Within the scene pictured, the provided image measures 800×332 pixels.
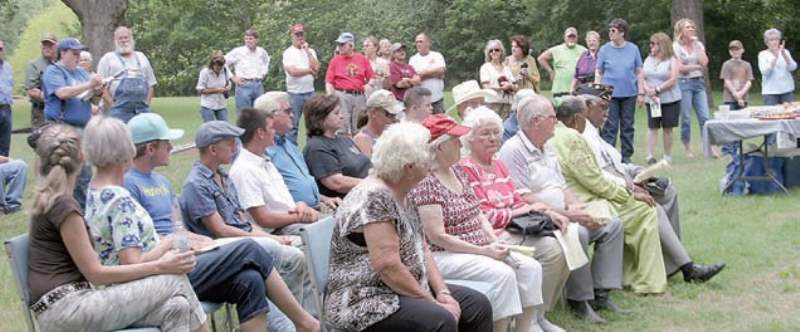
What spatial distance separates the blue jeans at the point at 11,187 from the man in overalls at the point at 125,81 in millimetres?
1060

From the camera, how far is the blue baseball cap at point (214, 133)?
5.18 m

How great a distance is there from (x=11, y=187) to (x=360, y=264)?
21.0 ft

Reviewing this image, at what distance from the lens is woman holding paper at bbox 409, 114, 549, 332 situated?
494 cm

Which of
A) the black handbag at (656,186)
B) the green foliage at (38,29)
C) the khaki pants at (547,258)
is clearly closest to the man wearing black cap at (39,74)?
the black handbag at (656,186)

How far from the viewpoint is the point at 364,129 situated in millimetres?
7211

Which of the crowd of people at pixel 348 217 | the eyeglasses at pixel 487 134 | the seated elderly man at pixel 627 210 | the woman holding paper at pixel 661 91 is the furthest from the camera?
the woman holding paper at pixel 661 91

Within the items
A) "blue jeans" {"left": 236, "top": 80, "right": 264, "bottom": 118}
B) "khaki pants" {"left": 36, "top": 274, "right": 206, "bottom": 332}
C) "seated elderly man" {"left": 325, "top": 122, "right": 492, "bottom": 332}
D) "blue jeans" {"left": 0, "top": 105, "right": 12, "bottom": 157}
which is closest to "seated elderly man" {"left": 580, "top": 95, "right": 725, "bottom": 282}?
"seated elderly man" {"left": 325, "top": 122, "right": 492, "bottom": 332}

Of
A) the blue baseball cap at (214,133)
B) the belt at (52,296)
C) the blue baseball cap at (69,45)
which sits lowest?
the belt at (52,296)

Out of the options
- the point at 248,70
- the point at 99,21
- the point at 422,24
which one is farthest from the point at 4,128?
the point at 422,24

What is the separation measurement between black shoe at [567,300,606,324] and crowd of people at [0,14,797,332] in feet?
0.05

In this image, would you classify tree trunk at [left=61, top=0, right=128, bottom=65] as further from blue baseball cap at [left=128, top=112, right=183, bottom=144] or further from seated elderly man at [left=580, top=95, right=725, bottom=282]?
blue baseball cap at [left=128, top=112, right=183, bottom=144]

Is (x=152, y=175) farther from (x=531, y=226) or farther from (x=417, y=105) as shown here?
→ (x=417, y=105)

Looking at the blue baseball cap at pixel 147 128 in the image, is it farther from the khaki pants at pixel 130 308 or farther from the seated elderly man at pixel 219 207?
the khaki pants at pixel 130 308

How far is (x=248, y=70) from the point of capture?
583 inches
